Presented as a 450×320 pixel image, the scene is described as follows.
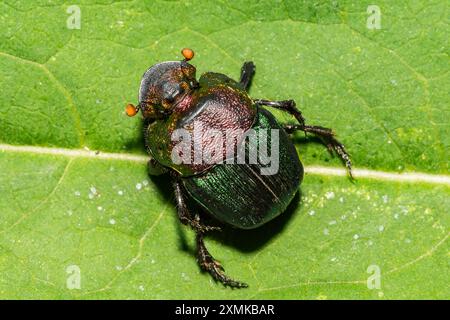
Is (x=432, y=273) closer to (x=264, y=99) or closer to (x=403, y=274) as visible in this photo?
(x=403, y=274)

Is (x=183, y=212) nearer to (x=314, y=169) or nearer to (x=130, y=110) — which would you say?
(x=130, y=110)

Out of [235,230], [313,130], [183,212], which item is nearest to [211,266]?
[235,230]

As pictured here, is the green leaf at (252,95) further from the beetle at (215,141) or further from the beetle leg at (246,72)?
the beetle at (215,141)

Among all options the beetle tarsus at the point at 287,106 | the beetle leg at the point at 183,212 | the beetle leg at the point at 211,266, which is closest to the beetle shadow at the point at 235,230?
the beetle leg at the point at 211,266

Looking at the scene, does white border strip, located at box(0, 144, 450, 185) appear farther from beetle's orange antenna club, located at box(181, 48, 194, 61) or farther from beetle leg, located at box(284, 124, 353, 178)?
beetle's orange antenna club, located at box(181, 48, 194, 61)

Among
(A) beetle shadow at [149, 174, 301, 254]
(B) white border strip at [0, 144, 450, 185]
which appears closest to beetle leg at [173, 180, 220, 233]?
(A) beetle shadow at [149, 174, 301, 254]

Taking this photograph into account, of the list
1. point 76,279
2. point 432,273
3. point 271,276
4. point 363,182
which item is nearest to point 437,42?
point 363,182
